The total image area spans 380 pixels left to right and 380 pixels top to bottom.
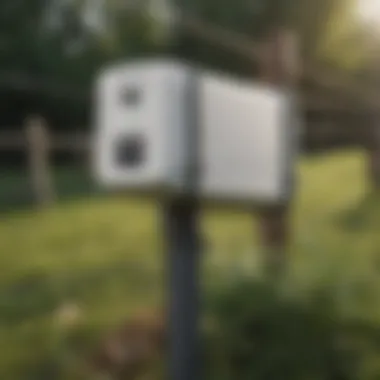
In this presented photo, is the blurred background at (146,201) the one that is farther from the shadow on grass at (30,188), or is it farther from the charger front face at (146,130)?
the charger front face at (146,130)

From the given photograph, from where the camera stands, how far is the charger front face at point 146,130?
67.8 inches

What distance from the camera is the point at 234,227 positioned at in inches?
104

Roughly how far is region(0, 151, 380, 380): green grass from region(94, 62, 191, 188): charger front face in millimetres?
452

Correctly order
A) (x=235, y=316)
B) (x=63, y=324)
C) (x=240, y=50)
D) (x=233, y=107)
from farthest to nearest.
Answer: (x=240, y=50)
(x=63, y=324)
(x=235, y=316)
(x=233, y=107)

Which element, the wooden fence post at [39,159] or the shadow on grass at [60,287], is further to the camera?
the wooden fence post at [39,159]

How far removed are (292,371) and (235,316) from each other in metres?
0.18

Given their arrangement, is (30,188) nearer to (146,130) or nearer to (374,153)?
(374,153)

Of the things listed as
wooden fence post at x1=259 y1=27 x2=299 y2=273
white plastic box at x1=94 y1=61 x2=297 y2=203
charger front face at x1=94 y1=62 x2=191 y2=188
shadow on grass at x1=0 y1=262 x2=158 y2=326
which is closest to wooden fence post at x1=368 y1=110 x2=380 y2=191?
wooden fence post at x1=259 y1=27 x2=299 y2=273

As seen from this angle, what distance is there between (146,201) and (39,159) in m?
0.52

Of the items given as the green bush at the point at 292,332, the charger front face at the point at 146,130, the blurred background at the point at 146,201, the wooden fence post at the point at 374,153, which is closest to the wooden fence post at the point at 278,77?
the blurred background at the point at 146,201

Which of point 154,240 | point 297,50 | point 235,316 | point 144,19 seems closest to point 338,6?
point 297,50

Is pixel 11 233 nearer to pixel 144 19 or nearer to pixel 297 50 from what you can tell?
pixel 144 19

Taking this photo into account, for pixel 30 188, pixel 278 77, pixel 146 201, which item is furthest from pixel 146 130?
pixel 30 188

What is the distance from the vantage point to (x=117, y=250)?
268 cm
